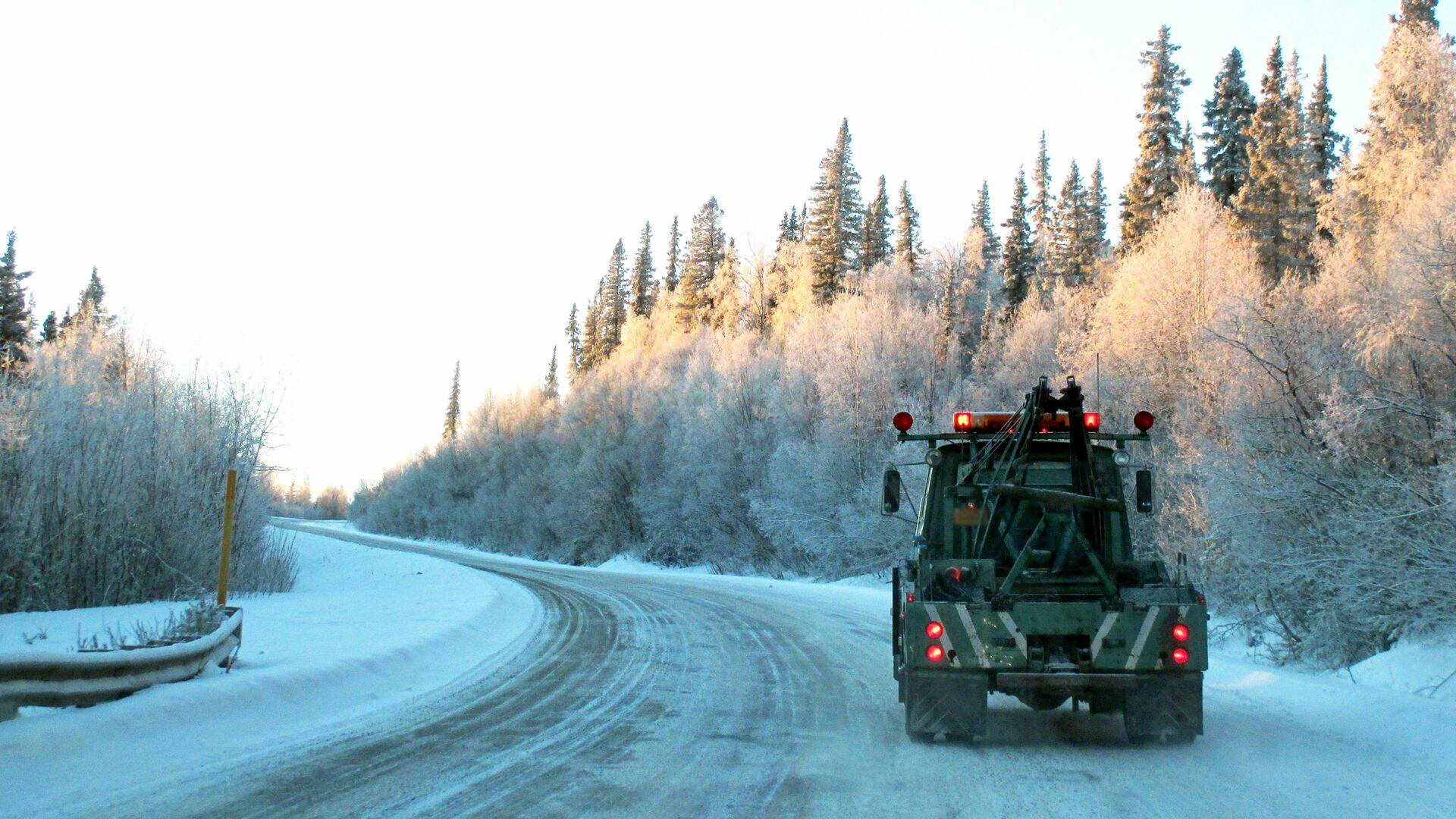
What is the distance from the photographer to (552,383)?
9544 cm

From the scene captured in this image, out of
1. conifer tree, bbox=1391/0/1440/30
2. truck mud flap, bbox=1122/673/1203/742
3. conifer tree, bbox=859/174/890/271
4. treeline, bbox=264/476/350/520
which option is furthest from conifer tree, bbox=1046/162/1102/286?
treeline, bbox=264/476/350/520

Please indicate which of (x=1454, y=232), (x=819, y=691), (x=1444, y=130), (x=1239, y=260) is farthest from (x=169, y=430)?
(x=1444, y=130)

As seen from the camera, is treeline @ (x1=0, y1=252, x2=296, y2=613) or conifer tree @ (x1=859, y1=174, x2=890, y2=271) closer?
treeline @ (x1=0, y1=252, x2=296, y2=613)

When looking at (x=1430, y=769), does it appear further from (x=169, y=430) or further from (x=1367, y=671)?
(x=169, y=430)

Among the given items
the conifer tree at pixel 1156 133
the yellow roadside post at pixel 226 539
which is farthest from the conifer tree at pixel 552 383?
the yellow roadside post at pixel 226 539

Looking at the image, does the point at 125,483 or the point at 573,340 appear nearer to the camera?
the point at 125,483

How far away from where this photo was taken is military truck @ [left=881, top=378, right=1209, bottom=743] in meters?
6.85

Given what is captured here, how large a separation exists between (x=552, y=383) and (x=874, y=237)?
130 feet

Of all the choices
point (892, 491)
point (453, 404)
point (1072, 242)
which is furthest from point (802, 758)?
point (453, 404)

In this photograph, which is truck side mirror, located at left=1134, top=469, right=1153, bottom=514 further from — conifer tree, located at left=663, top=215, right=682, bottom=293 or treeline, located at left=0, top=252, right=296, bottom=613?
conifer tree, located at left=663, top=215, right=682, bottom=293

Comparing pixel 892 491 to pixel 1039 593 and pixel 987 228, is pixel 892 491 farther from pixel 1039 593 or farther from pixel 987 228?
pixel 987 228

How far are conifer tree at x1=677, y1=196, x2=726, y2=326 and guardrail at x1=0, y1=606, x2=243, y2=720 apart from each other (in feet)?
198

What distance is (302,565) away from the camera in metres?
36.9

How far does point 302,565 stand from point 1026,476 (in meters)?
35.0
